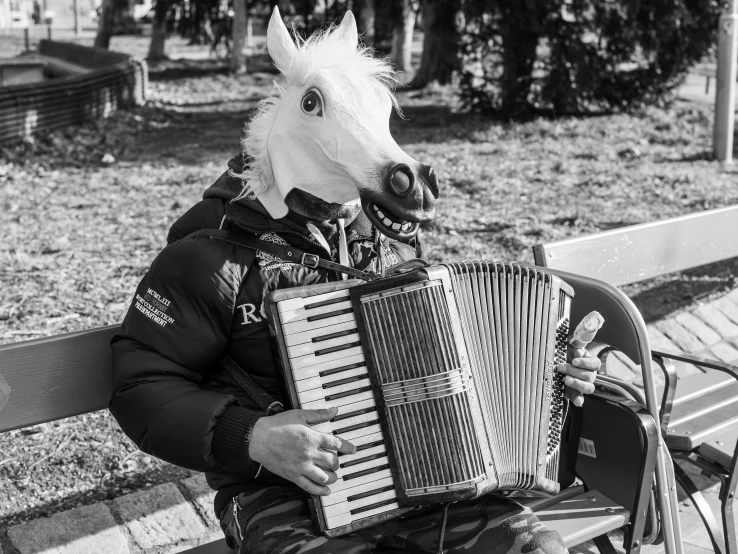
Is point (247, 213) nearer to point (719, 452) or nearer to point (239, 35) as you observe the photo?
point (719, 452)

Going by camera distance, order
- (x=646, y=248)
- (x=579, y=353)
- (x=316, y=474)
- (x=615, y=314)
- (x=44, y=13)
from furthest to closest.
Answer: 1. (x=44, y=13)
2. (x=646, y=248)
3. (x=615, y=314)
4. (x=579, y=353)
5. (x=316, y=474)

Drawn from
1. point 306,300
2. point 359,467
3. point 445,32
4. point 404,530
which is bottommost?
point 404,530

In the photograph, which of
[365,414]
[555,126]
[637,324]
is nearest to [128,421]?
[365,414]

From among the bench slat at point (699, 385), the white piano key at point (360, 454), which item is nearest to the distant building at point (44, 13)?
the bench slat at point (699, 385)

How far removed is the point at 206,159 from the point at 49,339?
7.73 m

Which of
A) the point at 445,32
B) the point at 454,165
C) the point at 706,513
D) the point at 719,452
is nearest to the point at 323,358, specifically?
the point at 706,513

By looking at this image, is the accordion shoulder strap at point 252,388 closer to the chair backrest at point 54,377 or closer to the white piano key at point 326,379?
the white piano key at point 326,379

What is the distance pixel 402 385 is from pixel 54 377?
3.68ft

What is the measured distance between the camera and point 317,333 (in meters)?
2.26

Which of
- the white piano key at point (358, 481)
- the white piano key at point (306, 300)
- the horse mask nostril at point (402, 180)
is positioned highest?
the horse mask nostril at point (402, 180)

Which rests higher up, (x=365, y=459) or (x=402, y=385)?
(x=402, y=385)

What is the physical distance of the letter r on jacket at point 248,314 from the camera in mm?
2529

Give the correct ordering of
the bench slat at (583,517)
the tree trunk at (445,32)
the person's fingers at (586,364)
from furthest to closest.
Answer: the tree trunk at (445,32), the bench slat at (583,517), the person's fingers at (586,364)

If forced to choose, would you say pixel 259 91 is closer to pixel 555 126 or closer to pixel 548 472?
pixel 555 126
